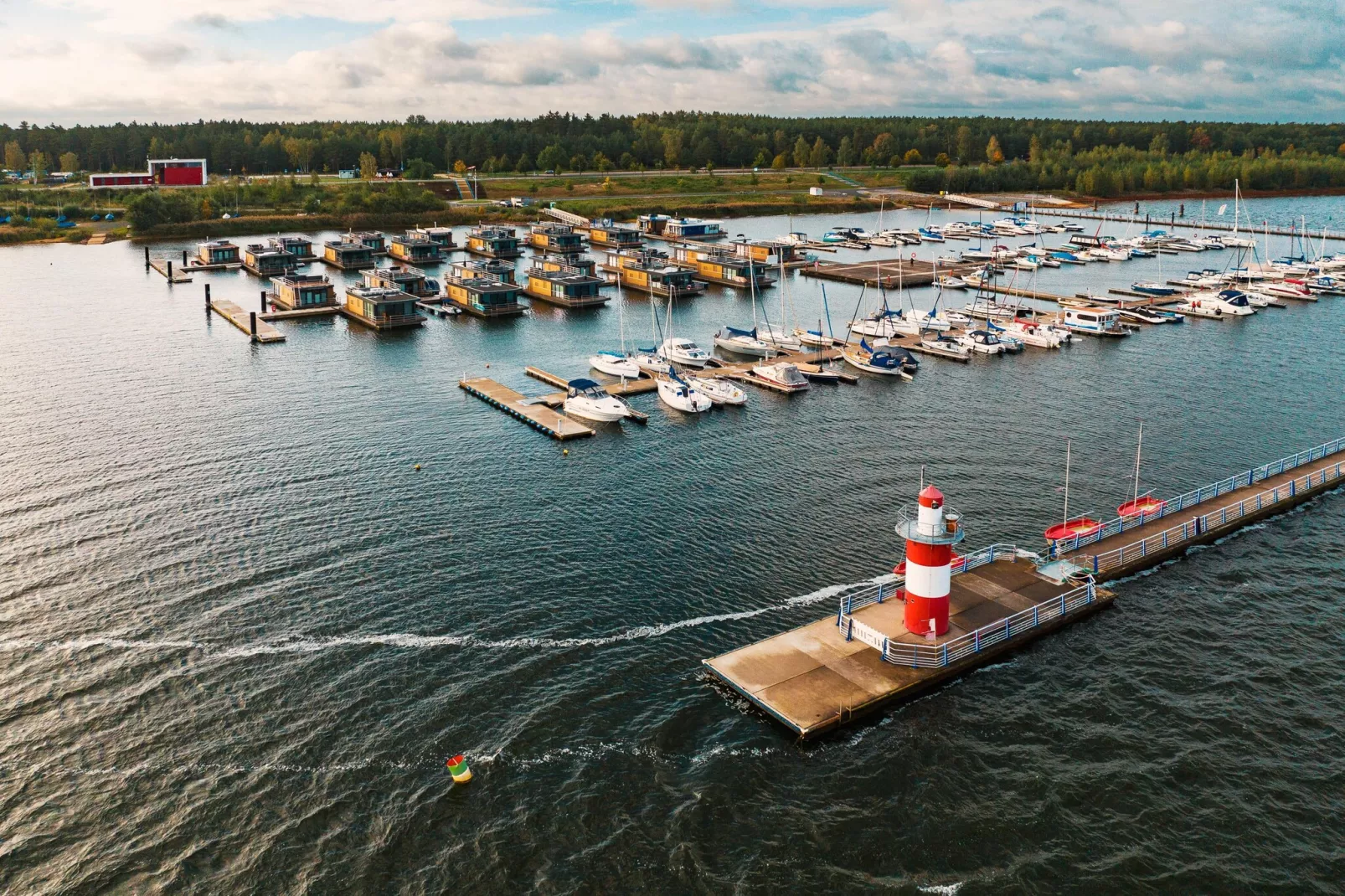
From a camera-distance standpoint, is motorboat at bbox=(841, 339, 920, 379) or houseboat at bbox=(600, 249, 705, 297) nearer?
motorboat at bbox=(841, 339, 920, 379)

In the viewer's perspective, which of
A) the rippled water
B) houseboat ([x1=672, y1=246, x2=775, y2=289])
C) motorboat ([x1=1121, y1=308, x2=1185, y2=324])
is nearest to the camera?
the rippled water

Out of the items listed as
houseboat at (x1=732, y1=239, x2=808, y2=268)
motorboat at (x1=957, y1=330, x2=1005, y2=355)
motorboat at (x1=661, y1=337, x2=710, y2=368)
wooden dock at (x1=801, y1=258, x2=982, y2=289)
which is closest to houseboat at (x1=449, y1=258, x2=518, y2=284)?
houseboat at (x1=732, y1=239, x2=808, y2=268)

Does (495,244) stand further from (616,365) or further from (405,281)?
(616,365)

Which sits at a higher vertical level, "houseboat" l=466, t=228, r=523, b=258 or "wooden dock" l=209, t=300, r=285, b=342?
"houseboat" l=466, t=228, r=523, b=258

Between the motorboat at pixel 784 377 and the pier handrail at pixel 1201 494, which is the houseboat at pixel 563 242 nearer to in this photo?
the motorboat at pixel 784 377

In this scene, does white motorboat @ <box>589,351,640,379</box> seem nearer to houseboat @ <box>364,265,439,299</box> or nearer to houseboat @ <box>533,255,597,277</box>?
houseboat @ <box>364,265,439,299</box>

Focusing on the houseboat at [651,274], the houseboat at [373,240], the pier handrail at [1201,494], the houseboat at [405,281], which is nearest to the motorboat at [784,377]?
the pier handrail at [1201,494]

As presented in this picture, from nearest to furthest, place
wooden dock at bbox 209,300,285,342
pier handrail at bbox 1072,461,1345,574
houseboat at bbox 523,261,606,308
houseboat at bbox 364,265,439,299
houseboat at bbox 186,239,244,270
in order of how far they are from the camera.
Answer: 1. pier handrail at bbox 1072,461,1345,574
2. wooden dock at bbox 209,300,285,342
3. houseboat at bbox 364,265,439,299
4. houseboat at bbox 523,261,606,308
5. houseboat at bbox 186,239,244,270
